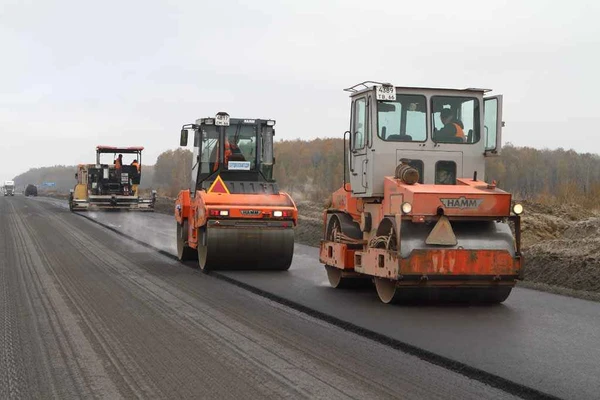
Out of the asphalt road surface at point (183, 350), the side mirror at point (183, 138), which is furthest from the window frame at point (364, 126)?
the side mirror at point (183, 138)

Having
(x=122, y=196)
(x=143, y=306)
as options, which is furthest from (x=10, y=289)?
(x=122, y=196)

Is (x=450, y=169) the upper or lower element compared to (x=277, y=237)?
upper

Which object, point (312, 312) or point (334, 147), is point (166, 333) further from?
point (334, 147)

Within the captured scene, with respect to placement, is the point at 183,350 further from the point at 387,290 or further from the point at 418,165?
the point at 418,165

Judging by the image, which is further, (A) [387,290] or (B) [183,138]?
(B) [183,138]

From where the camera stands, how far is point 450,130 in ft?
33.0

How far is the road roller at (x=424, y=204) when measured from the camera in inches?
354

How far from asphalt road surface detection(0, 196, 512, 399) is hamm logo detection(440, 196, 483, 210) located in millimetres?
2072

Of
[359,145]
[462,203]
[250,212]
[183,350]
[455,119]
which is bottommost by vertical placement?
[183,350]

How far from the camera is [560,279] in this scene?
12844mm

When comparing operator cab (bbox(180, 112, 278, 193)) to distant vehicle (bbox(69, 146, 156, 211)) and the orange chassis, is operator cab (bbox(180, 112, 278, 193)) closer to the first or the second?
the orange chassis

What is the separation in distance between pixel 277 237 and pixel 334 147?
84829 mm

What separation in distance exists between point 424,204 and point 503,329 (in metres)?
1.83

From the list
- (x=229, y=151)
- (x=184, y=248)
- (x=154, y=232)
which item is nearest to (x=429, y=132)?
(x=229, y=151)
